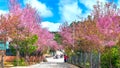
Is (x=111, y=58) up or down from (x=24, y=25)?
down

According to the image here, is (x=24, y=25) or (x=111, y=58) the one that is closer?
(x=111, y=58)

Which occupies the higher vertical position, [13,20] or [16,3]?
[16,3]

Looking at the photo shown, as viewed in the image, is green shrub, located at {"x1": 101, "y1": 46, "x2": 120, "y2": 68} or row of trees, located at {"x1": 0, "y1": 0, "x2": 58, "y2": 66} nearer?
green shrub, located at {"x1": 101, "y1": 46, "x2": 120, "y2": 68}

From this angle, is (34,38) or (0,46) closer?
(0,46)

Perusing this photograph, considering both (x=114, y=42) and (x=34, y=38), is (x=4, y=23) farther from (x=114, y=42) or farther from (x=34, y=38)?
Answer: (x=34, y=38)

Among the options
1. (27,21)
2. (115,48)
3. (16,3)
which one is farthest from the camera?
(27,21)

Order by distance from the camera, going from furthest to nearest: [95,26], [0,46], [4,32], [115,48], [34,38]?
[34,38] → [0,46] → [4,32] → [95,26] → [115,48]

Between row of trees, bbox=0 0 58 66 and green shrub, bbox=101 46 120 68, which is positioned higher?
row of trees, bbox=0 0 58 66

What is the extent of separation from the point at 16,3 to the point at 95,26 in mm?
21894

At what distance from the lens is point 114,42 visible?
95.6 feet

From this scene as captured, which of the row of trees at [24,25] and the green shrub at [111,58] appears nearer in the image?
the green shrub at [111,58]

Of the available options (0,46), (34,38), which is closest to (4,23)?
(0,46)

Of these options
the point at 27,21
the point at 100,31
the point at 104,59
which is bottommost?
the point at 104,59

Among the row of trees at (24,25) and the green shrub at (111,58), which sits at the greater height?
the row of trees at (24,25)
